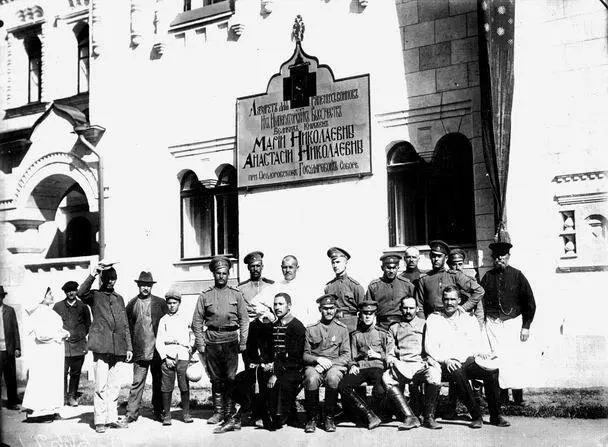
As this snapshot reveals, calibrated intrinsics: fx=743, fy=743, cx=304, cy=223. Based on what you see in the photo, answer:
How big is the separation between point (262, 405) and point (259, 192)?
4322 millimetres

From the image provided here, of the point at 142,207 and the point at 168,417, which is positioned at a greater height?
the point at 142,207

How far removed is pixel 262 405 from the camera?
8.22 metres

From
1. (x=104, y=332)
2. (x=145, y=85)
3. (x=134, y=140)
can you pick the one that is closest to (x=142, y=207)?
(x=134, y=140)

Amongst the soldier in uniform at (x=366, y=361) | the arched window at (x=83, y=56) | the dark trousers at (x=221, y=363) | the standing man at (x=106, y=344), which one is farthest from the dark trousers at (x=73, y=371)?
the arched window at (x=83, y=56)

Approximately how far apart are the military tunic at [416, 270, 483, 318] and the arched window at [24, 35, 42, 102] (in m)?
10.1

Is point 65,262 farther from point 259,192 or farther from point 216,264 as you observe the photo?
point 216,264

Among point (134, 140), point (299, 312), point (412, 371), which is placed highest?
point (134, 140)

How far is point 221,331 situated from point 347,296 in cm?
152

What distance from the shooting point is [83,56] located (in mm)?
14875

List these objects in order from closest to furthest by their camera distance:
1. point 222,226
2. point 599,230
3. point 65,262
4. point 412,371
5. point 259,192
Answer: point 412,371 < point 599,230 < point 259,192 < point 222,226 < point 65,262

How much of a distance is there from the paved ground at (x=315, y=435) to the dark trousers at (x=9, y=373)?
179 cm

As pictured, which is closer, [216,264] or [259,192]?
[216,264]

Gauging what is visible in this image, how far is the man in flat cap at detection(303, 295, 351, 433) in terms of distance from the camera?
310 inches

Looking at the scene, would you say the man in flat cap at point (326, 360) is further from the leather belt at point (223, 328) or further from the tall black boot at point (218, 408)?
the tall black boot at point (218, 408)
